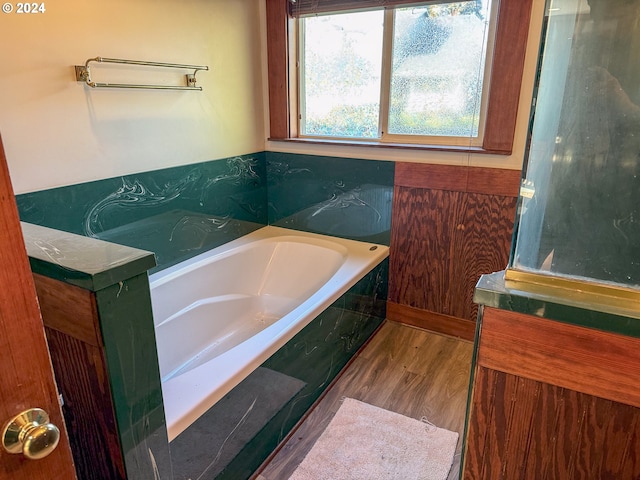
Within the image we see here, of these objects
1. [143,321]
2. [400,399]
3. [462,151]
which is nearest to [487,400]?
[143,321]

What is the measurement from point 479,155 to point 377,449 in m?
1.55

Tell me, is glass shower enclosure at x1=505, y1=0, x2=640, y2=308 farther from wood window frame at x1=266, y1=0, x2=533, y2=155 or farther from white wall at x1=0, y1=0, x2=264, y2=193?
white wall at x1=0, y1=0, x2=264, y2=193

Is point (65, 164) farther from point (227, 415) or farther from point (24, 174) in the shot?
point (227, 415)

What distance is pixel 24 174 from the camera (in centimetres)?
164

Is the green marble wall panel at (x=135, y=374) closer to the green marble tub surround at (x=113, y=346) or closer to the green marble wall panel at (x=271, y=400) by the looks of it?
Result: the green marble tub surround at (x=113, y=346)

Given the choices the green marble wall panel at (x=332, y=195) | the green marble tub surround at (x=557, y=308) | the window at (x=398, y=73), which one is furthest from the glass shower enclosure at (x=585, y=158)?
the green marble wall panel at (x=332, y=195)

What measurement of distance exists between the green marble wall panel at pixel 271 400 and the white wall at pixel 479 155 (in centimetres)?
71

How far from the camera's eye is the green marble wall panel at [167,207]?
1.80m

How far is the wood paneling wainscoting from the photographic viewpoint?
91.7 inches

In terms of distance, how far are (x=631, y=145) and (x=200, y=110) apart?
→ 2.06 meters

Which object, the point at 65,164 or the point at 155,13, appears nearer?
the point at 65,164

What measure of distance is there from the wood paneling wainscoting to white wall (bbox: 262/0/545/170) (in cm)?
4

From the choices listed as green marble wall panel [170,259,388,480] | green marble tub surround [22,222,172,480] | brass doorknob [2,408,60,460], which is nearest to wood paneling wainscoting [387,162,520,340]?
green marble wall panel [170,259,388,480]

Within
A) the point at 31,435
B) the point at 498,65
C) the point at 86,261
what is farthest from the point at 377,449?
the point at 498,65
